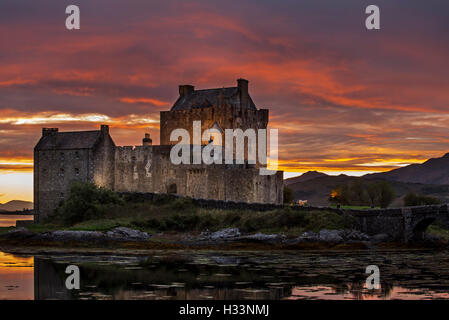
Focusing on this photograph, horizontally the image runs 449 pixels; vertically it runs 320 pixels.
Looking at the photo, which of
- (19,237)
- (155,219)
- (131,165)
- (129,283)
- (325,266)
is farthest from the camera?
(131,165)

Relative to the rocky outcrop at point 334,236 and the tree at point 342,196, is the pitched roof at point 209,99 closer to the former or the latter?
the tree at point 342,196

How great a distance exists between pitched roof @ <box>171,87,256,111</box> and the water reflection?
96.0 feet

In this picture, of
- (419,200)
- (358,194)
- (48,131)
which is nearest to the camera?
(48,131)

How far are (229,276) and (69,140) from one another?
34.9 meters

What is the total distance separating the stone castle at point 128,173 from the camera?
5238cm

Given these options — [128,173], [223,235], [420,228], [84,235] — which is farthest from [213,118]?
[420,228]

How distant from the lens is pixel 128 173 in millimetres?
55531

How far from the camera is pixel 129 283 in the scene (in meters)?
23.0

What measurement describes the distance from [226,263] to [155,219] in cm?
1620

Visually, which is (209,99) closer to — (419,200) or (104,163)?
(104,163)

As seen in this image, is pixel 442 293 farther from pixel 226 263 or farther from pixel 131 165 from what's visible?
pixel 131 165
